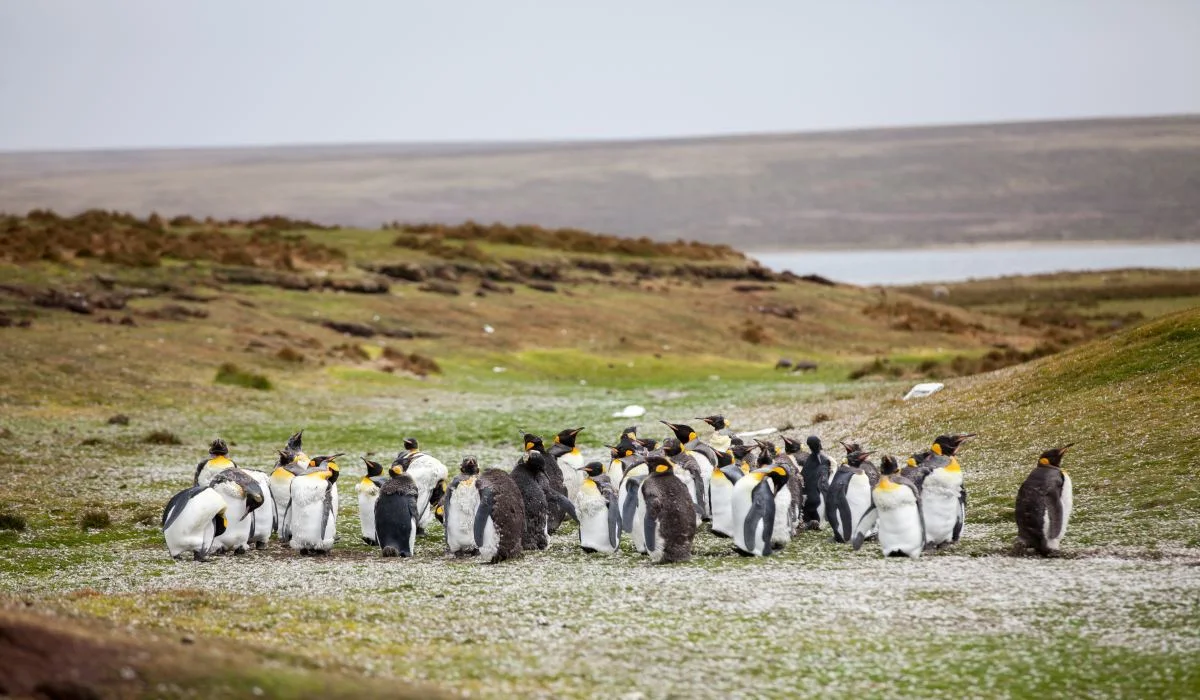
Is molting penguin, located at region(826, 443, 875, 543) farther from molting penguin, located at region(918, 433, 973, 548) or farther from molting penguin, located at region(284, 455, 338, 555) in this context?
molting penguin, located at region(284, 455, 338, 555)

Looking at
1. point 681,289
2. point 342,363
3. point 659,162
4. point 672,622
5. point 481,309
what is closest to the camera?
point 672,622

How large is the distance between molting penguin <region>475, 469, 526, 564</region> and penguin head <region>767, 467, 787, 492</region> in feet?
9.28

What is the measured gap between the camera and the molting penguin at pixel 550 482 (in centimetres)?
1580

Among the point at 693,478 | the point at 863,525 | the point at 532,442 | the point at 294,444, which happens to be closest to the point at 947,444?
the point at 863,525

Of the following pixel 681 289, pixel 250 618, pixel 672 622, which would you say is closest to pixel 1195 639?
pixel 672 622

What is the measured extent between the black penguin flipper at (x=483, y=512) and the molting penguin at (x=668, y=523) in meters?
1.65

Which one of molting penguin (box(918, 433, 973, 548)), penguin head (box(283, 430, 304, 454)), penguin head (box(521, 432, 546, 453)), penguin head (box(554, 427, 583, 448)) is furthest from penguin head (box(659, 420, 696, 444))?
penguin head (box(283, 430, 304, 454))

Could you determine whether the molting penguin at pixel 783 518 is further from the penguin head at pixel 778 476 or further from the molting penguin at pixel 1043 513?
the molting penguin at pixel 1043 513

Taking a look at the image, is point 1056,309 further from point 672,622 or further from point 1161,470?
point 672,622

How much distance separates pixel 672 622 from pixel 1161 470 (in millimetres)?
8114

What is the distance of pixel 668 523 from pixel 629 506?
1.42m

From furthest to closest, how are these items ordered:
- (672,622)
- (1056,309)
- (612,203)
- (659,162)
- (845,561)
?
1. (659,162)
2. (612,203)
3. (1056,309)
4. (845,561)
5. (672,622)


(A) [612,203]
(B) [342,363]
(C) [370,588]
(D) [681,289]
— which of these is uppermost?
(A) [612,203]

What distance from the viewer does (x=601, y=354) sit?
4378cm
